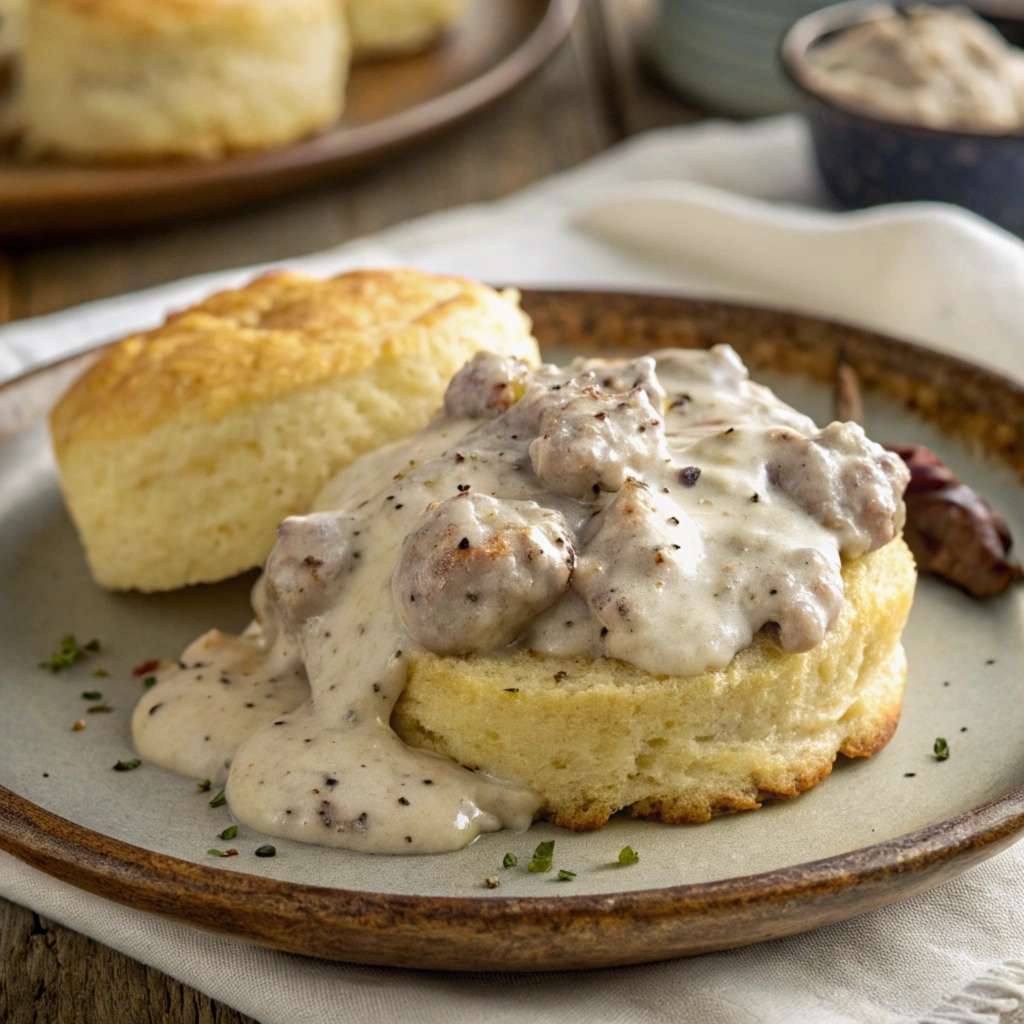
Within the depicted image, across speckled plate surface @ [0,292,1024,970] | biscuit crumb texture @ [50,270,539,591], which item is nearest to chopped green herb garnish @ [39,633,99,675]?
speckled plate surface @ [0,292,1024,970]

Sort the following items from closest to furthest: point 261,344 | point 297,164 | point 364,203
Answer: point 261,344, point 297,164, point 364,203

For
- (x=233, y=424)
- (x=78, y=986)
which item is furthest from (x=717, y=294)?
(x=78, y=986)

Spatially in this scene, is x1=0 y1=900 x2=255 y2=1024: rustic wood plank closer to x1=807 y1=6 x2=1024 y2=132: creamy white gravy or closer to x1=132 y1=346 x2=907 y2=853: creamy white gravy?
x1=132 y1=346 x2=907 y2=853: creamy white gravy

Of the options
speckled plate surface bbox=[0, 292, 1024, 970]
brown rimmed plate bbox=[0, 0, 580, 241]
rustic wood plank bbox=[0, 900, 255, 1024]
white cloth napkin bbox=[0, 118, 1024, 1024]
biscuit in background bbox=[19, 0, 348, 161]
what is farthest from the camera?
brown rimmed plate bbox=[0, 0, 580, 241]

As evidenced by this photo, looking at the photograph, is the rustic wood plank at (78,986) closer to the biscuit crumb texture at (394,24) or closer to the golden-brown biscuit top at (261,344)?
the golden-brown biscuit top at (261,344)

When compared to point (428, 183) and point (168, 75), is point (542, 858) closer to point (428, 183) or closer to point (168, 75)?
point (168, 75)

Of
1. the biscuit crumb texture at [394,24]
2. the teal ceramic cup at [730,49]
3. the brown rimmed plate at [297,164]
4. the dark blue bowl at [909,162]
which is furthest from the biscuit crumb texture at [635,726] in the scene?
the teal ceramic cup at [730,49]

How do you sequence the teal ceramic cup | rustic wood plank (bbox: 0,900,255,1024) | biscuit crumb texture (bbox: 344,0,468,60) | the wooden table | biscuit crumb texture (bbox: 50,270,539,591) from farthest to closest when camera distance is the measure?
the teal ceramic cup → biscuit crumb texture (bbox: 344,0,468,60) → the wooden table → biscuit crumb texture (bbox: 50,270,539,591) → rustic wood plank (bbox: 0,900,255,1024)
